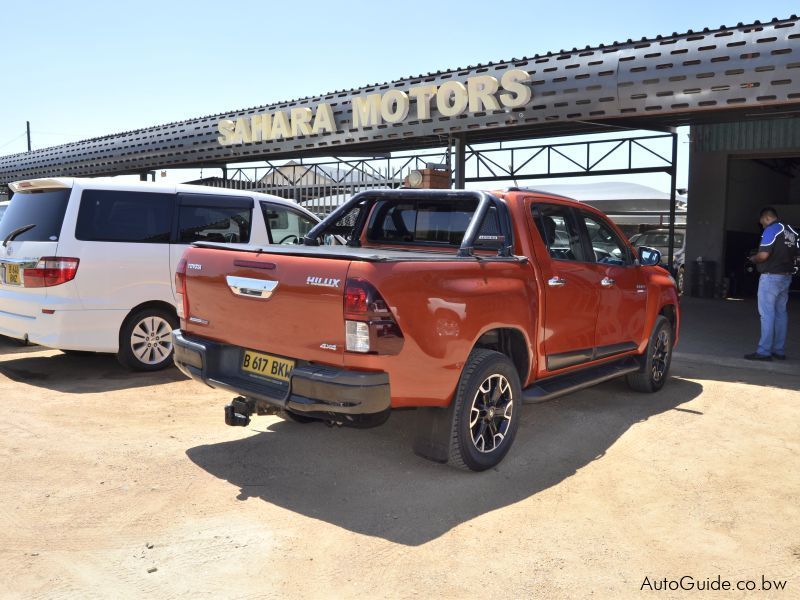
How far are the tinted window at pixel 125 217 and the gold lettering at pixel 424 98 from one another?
566 cm

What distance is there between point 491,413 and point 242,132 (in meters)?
12.3

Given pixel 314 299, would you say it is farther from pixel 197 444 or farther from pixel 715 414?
pixel 715 414

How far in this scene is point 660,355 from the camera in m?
6.93

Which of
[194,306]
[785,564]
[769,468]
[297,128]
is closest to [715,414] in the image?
[769,468]

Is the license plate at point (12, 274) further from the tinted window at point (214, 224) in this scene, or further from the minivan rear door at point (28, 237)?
the tinted window at point (214, 224)

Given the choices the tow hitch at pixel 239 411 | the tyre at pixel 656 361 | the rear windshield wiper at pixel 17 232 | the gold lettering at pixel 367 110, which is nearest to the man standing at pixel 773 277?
the tyre at pixel 656 361

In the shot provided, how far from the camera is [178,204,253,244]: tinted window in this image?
24.2 ft

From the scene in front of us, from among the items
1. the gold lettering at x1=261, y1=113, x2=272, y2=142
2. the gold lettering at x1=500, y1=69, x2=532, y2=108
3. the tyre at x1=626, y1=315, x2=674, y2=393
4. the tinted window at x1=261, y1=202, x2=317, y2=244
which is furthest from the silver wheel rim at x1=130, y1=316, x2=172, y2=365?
the gold lettering at x1=261, y1=113, x2=272, y2=142

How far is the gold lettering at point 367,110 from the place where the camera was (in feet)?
41.0

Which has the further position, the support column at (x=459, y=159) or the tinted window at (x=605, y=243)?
the support column at (x=459, y=159)

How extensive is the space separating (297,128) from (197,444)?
10189 mm

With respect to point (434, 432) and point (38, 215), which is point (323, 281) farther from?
point (38, 215)

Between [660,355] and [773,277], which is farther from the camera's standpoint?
[773,277]

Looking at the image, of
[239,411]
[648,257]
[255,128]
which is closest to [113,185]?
[239,411]
